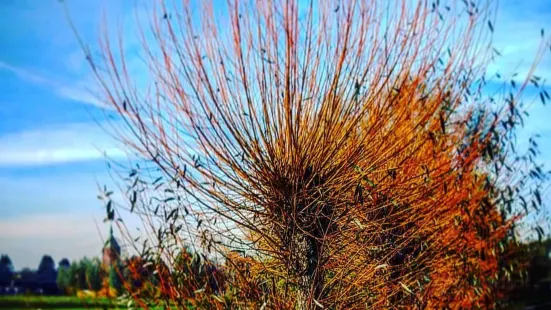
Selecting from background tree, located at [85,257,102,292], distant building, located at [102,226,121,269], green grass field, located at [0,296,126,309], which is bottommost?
green grass field, located at [0,296,126,309]

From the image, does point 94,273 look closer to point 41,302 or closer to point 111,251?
point 111,251

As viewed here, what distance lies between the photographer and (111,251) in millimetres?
3168

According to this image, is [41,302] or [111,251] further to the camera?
[111,251]

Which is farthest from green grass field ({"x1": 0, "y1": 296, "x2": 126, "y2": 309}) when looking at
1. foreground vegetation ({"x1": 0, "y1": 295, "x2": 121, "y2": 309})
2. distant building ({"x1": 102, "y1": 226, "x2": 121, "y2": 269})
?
distant building ({"x1": 102, "y1": 226, "x2": 121, "y2": 269})

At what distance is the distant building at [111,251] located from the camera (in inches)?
120

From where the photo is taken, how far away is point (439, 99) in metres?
3.79

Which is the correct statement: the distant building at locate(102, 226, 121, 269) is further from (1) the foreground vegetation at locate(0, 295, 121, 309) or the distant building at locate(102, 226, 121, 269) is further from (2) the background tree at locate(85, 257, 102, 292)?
(1) the foreground vegetation at locate(0, 295, 121, 309)

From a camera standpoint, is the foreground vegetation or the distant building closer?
the foreground vegetation

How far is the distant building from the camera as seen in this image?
3054 mm

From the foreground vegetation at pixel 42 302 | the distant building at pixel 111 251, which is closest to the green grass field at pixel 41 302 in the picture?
the foreground vegetation at pixel 42 302

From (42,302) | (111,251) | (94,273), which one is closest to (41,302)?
(42,302)

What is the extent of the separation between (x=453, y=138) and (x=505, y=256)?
2.39 metres

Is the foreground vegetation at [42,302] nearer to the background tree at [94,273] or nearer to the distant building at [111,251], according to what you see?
the background tree at [94,273]

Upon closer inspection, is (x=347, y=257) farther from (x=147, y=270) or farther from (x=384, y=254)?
(x=147, y=270)
